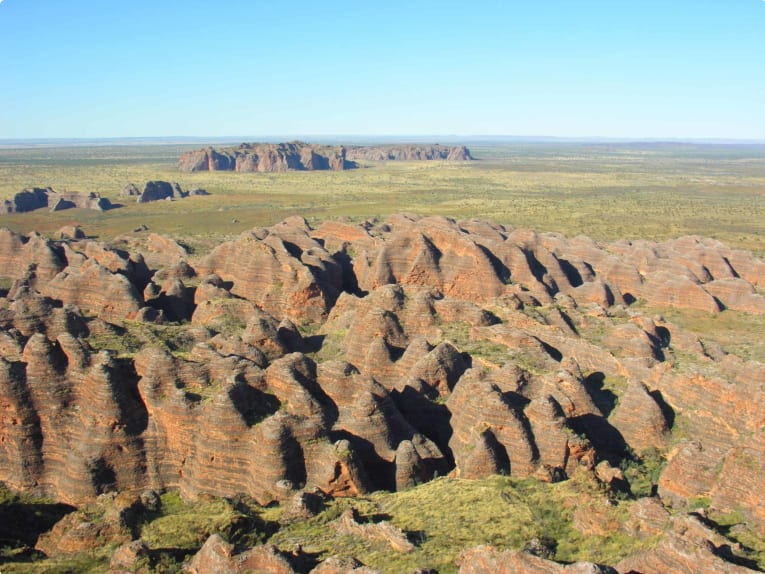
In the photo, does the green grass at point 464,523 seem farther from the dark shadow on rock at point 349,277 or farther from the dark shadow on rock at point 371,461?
the dark shadow on rock at point 349,277

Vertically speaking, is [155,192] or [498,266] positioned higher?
[155,192]

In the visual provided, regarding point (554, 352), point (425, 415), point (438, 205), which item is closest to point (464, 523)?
point (425, 415)

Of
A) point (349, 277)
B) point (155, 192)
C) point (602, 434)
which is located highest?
point (155, 192)

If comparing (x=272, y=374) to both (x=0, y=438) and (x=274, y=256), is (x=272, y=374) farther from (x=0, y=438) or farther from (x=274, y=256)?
(x=274, y=256)

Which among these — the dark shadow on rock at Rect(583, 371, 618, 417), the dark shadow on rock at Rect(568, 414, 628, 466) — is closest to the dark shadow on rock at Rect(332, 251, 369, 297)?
the dark shadow on rock at Rect(583, 371, 618, 417)

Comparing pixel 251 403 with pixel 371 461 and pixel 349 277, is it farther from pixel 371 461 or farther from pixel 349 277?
pixel 349 277

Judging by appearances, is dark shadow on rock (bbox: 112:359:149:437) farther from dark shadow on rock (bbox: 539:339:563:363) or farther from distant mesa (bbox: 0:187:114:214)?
distant mesa (bbox: 0:187:114:214)

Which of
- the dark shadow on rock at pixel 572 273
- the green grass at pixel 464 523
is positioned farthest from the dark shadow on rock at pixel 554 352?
the dark shadow on rock at pixel 572 273

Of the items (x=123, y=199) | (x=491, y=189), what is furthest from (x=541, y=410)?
(x=491, y=189)
